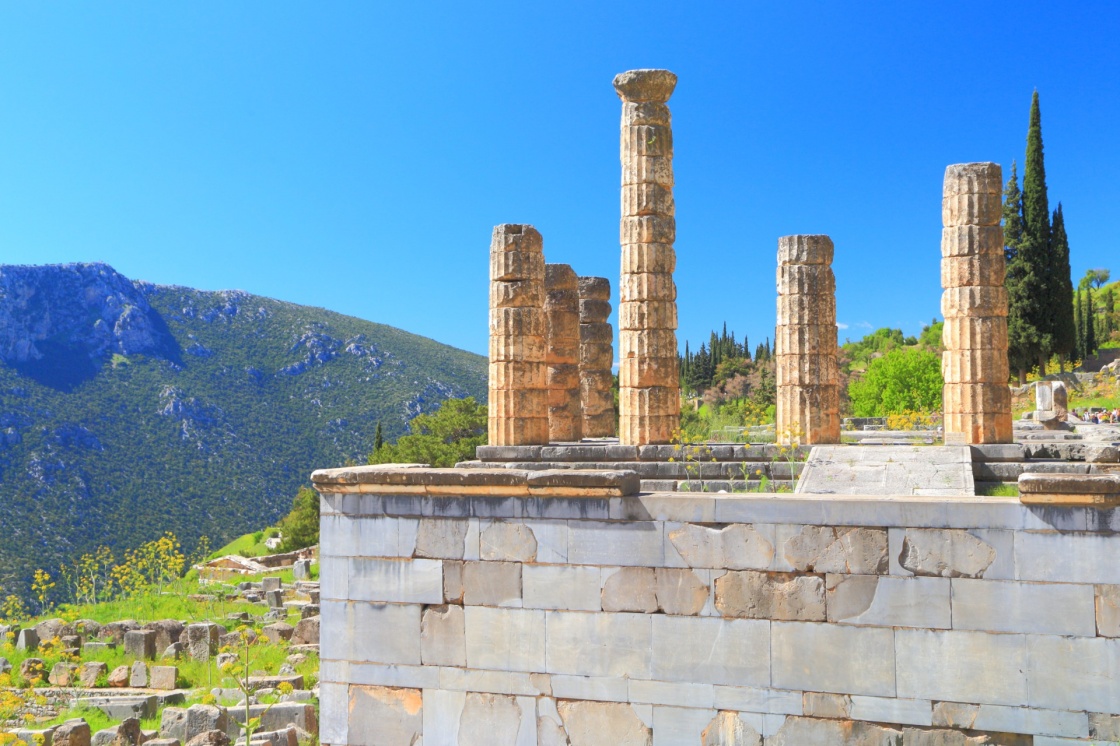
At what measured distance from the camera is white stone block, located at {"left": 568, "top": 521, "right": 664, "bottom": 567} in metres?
8.32

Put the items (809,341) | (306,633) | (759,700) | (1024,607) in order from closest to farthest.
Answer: (1024,607) → (759,700) → (809,341) → (306,633)

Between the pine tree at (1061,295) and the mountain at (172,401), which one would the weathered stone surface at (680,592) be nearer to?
the pine tree at (1061,295)

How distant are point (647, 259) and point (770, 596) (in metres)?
9.20

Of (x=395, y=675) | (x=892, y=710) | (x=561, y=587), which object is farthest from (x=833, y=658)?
(x=395, y=675)

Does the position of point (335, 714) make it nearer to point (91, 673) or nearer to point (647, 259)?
→ point (647, 259)

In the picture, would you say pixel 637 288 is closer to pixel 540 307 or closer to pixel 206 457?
pixel 540 307

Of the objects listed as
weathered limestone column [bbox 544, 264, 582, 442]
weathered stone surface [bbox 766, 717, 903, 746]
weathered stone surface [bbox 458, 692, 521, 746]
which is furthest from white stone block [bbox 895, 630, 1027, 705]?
weathered limestone column [bbox 544, 264, 582, 442]

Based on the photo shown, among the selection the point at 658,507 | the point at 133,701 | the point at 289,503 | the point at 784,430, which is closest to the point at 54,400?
the point at 289,503

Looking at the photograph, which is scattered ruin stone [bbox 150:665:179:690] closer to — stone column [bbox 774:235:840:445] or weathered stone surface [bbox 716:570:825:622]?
stone column [bbox 774:235:840:445]

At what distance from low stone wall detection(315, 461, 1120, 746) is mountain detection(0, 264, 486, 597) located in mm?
40400

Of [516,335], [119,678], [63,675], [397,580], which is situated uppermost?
[516,335]

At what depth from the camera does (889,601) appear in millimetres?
7727

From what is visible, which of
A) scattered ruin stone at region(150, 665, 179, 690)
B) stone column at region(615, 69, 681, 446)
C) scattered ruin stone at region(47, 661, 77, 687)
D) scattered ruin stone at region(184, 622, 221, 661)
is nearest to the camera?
stone column at region(615, 69, 681, 446)

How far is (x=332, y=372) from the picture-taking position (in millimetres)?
77062
